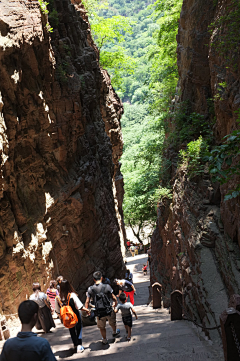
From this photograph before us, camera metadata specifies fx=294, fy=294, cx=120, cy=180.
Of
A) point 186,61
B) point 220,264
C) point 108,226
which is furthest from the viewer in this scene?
point 108,226

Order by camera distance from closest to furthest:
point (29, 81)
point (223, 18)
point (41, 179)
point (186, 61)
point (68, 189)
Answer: point (223, 18) < point (29, 81) < point (41, 179) < point (68, 189) < point (186, 61)

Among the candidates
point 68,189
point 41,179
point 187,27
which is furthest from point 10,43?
point 187,27

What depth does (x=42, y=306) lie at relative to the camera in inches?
263

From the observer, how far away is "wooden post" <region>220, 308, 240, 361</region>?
11.9 ft

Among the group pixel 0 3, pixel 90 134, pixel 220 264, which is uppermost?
pixel 0 3

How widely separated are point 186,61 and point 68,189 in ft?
26.7

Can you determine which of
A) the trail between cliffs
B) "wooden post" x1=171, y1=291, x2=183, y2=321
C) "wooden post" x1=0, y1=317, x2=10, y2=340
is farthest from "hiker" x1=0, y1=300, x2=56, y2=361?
"wooden post" x1=171, y1=291, x2=183, y2=321

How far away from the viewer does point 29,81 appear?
9703 millimetres

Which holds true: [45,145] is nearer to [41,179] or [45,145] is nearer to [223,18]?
[41,179]

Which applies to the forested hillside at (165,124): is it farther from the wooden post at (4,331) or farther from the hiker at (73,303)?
the wooden post at (4,331)

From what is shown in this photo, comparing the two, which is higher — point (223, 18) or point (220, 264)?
point (223, 18)

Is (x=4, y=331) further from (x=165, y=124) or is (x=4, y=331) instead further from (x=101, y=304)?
(x=165, y=124)

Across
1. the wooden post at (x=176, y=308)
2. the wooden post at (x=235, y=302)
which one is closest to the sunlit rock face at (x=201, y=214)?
the wooden post at (x=176, y=308)

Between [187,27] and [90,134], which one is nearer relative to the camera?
[187,27]
